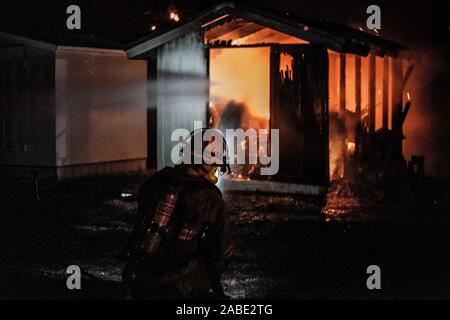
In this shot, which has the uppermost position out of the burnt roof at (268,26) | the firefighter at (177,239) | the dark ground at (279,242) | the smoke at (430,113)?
the burnt roof at (268,26)

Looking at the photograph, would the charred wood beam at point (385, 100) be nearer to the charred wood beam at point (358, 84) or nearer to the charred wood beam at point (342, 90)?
the charred wood beam at point (358, 84)

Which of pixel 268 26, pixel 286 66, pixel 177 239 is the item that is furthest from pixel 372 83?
pixel 177 239

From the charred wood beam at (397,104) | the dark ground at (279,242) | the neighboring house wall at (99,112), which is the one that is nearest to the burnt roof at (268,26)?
the charred wood beam at (397,104)

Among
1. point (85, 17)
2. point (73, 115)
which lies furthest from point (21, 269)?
point (85, 17)

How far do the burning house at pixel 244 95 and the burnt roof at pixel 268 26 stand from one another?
24 millimetres

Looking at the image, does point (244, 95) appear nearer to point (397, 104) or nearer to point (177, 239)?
point (397, 104)

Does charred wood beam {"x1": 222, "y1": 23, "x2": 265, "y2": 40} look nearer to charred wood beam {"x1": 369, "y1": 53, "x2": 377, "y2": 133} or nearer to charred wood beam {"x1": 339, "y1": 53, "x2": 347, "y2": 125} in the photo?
charred wood beam {"x1": 339, "y1": 53, "x2": 347, "y2": 125}

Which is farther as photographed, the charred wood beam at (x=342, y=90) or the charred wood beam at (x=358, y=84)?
the charred wood beam at (x=358, y=84)

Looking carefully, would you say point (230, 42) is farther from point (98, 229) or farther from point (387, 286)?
point (387, 286)

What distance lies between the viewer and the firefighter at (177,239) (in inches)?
204

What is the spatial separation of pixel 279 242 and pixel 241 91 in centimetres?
714

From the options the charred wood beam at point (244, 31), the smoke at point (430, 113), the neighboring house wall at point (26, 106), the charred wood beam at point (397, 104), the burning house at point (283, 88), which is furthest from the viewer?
the smoke at point (430, 113)

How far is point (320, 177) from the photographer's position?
1475cm

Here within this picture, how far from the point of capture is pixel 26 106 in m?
18.0
